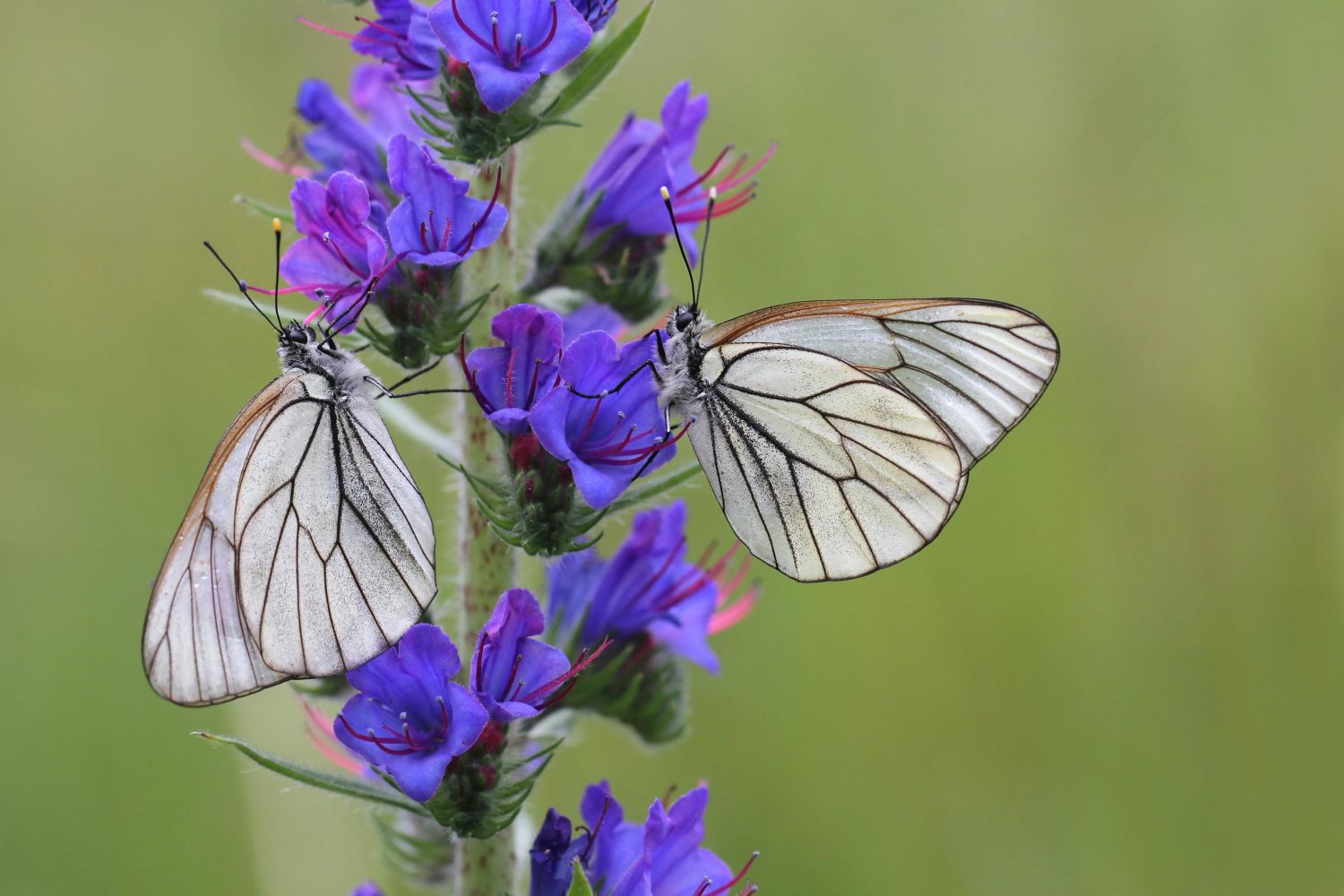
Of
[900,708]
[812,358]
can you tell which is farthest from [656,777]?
[812,358]

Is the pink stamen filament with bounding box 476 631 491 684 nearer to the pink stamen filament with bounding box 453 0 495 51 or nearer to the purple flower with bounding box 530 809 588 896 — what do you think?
the purple flower with bounding box 530 809 588 896

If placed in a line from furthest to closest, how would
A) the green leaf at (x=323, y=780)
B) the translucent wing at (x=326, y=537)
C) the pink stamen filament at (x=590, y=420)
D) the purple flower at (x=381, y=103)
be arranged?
1. the purple flower at (x=381, y=103)
2. the pink stamen filament at (x=590, y=420)
3. the translucent wing at (x=326, y=537)
4. the green leaf at (x=323, y=780)

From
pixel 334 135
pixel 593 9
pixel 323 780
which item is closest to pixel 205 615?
pixel 323 780

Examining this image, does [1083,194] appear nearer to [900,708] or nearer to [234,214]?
[900,708]

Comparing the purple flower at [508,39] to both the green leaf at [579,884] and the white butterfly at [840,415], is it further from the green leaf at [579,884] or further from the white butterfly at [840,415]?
the green leaf at [579,884]

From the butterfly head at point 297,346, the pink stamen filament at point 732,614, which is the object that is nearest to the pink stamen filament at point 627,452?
the butterfly head at point 297,346

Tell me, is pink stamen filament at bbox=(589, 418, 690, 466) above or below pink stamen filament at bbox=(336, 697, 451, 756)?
above

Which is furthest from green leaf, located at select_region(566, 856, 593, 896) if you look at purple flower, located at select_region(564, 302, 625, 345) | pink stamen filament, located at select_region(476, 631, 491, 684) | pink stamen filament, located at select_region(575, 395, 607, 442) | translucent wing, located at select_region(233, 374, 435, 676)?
purple flower, located at select_region(564, 302, 625, 345)
